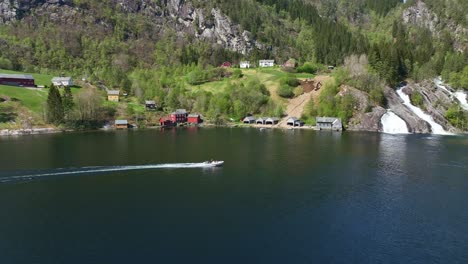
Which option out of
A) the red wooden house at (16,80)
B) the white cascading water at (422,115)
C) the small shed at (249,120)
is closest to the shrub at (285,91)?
the small shed at (249,120)

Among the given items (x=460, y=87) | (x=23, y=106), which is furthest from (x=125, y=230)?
(x=460, y=87)

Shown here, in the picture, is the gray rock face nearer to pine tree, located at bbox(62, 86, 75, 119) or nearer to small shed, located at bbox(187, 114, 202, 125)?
small shed, located at bbox(187, 114, 202, 125)

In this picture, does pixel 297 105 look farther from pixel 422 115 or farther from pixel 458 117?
pixel 458 117

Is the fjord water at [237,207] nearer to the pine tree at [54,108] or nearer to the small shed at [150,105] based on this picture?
the pine tree at [54,108]

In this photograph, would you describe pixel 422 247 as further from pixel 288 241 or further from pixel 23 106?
pixel 23 106

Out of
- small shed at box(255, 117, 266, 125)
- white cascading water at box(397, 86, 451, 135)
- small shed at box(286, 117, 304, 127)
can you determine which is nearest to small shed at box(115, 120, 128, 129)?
small shed at box(255, 117, 266, 125)

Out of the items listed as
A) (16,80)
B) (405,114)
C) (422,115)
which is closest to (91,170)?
(16,80)

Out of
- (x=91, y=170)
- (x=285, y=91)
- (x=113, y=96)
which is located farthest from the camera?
(x=285, y=91)
